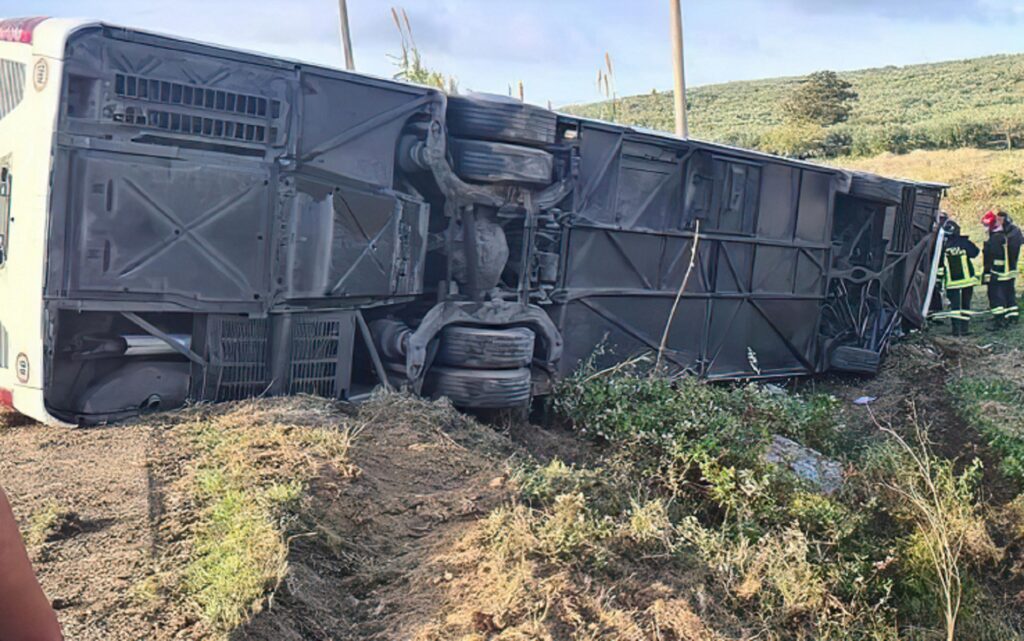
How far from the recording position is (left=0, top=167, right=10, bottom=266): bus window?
5.55 metres

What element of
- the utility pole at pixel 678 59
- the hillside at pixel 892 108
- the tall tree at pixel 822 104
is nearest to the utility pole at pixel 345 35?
the utility pole at pixel 678 59

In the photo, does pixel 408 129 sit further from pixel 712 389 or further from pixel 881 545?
pixel 881 545

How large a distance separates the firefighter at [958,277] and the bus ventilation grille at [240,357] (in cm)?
1116

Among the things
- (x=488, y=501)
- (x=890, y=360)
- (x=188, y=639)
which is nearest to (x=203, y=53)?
(x=488, y=501)

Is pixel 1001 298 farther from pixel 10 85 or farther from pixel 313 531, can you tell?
pixel 10 85

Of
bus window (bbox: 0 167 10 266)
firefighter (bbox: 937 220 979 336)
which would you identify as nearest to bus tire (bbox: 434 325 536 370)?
bus window (bbox: 0 167 10 266)

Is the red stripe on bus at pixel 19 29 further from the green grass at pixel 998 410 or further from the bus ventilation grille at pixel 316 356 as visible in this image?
the green grass at pixel 998 410

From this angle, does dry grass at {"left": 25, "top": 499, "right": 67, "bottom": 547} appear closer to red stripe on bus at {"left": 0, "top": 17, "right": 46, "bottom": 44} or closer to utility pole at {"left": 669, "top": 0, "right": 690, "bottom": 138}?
red stripe on bus at {"left": 0, "top": 17, "right": 46, "bottom": 44}

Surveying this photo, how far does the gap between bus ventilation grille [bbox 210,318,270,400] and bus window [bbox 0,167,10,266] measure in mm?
1226

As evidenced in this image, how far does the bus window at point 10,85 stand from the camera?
5.54 m

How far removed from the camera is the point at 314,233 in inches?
246

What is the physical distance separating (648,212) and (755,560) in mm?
4538

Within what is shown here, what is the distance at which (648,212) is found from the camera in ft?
29.3

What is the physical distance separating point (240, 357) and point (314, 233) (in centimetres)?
A: 91
